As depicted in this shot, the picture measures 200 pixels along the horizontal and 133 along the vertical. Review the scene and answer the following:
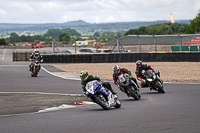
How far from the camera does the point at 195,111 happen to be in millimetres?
10875

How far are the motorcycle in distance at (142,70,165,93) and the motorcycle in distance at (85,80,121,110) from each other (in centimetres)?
439

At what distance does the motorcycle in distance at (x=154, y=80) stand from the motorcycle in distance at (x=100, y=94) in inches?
173

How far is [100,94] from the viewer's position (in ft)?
38.7

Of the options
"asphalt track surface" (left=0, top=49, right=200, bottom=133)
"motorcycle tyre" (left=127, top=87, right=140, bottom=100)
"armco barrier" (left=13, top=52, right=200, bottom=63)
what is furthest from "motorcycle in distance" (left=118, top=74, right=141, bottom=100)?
"armco barrier" (left=13, top=52, right=200, bottom=63)

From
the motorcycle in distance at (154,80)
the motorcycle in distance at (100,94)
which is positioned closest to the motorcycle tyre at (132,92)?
the motorcycle in distance at (100,94)

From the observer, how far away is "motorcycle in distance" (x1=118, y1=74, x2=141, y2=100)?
45.9 feet

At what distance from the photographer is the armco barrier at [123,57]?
3797 cm

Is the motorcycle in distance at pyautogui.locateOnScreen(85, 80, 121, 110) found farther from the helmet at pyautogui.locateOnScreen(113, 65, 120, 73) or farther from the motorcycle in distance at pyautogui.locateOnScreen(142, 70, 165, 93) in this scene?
the motorcycle in distance at pyautogui.locateOnScreen(142, 70, 165, 93)

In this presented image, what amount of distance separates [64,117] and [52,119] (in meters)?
0.40

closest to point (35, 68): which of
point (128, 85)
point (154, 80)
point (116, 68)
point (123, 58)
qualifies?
point (154, 80)

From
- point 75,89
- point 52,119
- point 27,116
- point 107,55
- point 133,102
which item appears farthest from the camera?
point 107,55

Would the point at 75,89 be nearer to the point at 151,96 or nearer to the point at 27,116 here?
the point at 151,96

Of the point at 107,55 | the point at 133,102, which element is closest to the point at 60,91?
the point at 133,102

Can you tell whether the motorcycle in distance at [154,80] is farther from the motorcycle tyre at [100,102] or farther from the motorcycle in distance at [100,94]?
the motorcycle tyre at [100,102]
